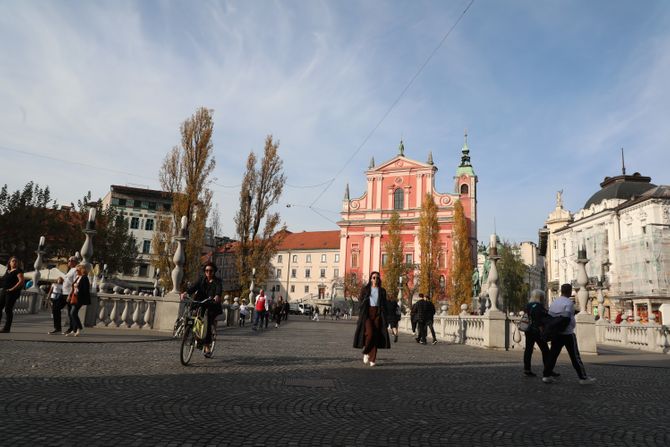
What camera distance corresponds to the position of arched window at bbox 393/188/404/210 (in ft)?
215

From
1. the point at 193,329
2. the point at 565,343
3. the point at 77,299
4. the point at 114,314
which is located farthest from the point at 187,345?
the point at 114,314

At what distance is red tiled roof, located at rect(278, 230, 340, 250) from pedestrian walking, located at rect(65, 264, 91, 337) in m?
71.5

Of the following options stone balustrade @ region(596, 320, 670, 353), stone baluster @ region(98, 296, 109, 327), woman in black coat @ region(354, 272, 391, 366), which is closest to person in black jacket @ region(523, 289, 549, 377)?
woman in black coat @ region(354, 272, 391, 366)

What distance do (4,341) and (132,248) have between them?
39.8m

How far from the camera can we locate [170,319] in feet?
46.3

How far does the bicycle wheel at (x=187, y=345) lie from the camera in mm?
7520

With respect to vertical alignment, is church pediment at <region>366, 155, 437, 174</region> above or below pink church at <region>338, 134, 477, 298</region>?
above

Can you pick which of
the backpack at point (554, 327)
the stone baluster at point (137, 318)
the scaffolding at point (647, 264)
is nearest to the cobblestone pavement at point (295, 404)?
the backpack at point (554, 327)

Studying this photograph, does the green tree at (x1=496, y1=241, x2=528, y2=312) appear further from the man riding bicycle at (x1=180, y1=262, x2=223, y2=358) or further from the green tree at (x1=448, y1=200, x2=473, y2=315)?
the man riding bicycle at (x1=180, y1=262, x2=223, y2=358)

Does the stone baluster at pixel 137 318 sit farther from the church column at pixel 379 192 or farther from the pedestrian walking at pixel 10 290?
the church column at pixel 379 192

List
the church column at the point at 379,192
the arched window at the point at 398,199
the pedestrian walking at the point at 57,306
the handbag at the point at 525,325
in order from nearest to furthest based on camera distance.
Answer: the handbag at the point at 525,325, the pedestrian walking at the point at 57,306, the arched window at the point at 398,199, the church column at the point at 379,192

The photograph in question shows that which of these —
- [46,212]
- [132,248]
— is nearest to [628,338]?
[46,212]

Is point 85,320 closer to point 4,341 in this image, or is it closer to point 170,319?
point 170,319

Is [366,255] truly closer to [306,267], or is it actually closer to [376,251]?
[376,251]
